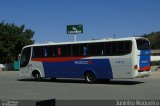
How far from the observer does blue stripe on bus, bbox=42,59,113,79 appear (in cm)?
2661

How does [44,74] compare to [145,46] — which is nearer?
[145,46]

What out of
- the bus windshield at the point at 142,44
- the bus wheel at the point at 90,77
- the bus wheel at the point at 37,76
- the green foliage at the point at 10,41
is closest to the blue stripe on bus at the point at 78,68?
the bus wheel at the point at 90,77

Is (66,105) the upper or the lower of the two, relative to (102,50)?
lower

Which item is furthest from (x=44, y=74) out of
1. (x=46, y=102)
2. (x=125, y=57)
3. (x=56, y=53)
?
(x=46, y=102)

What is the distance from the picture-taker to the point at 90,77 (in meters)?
27.5

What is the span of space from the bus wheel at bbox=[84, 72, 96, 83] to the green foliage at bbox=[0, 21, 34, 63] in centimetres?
3266

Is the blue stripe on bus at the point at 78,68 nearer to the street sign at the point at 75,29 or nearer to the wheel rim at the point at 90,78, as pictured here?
the wheel rim at the point at 90,78

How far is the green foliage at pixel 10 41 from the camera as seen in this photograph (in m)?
59.2

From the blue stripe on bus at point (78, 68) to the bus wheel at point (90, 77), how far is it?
0.28 meters

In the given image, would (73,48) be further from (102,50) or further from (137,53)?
(137,53)

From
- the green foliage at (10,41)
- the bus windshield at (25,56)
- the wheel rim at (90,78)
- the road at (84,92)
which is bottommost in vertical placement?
the road at (84,92)

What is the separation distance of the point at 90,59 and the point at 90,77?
1229mm

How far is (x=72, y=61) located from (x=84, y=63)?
1077mm

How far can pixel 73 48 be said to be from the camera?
28125mm
